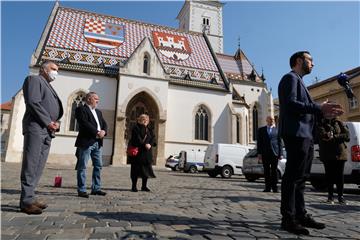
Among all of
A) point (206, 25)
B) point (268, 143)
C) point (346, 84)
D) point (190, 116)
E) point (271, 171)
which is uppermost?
point (206, 25)

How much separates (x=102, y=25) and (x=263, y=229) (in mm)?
29778

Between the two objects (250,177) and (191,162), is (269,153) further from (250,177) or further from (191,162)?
(191,162)

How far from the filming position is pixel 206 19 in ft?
168

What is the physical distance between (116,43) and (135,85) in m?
5.45

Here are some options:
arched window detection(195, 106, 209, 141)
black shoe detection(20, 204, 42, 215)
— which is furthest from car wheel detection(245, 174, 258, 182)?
arched window detection(195, 106, 209, 141)

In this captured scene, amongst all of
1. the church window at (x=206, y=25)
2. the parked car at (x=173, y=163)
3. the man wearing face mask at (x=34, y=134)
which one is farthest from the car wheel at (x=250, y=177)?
the church window at (x=206, y=25)

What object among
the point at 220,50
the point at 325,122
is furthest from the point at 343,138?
the point at 220,50

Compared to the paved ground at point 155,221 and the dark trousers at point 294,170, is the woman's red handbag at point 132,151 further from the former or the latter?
the dark trousers at point 294,170

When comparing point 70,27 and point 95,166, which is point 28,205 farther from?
point 70,27

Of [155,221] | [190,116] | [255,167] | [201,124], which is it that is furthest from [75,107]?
[155,221]

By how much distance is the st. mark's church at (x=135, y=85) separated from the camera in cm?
2491

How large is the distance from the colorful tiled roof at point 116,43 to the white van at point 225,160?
14401 millimetres

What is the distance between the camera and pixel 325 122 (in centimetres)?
616

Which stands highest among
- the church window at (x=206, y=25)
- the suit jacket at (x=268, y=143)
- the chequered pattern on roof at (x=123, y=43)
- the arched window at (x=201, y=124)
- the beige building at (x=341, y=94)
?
the church window at (x=206, y=25)
